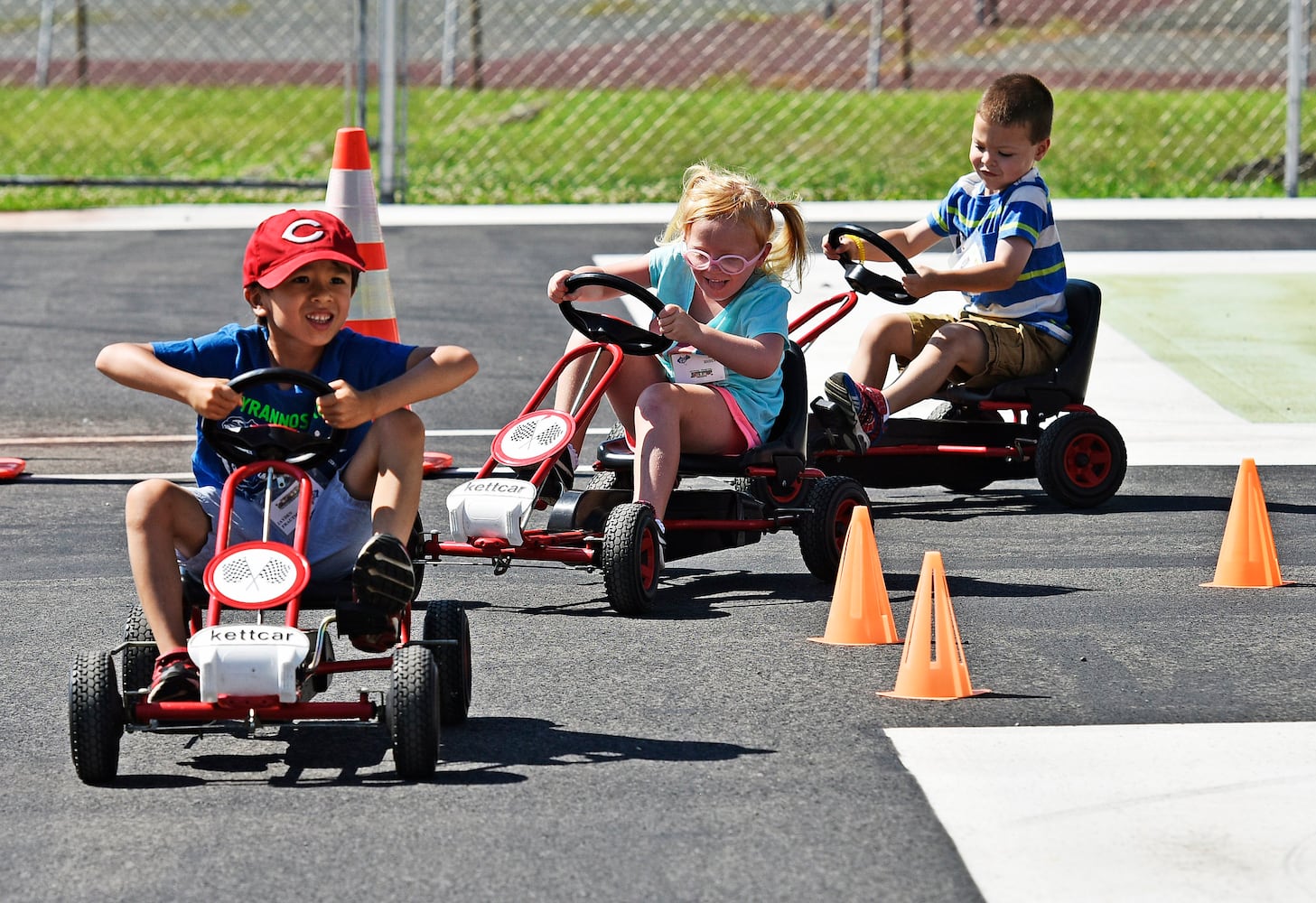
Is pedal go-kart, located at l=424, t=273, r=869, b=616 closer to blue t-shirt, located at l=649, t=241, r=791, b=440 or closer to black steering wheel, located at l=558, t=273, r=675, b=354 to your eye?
black steering wheel, located at l=558, t=273, r=675, b=354

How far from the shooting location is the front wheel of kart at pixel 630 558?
5539 mm

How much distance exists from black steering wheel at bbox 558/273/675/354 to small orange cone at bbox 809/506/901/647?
94 cm

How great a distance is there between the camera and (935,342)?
7.26 metres

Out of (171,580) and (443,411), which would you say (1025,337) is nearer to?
(443,411)

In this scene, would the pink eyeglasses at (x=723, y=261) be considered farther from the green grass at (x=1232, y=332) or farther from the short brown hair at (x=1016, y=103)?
the green grass at (x=1232, y=332)

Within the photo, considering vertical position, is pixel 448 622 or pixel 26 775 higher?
pixel 448 622

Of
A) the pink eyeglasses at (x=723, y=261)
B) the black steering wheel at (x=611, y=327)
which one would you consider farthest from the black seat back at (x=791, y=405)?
the black steering wheel at (x=611, y=327)

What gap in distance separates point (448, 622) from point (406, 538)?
22cm

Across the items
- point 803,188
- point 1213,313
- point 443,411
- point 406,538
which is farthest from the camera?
point 803,188

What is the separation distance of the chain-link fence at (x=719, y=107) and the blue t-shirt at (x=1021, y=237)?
7.68 metres

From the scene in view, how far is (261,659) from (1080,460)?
400 centimetres

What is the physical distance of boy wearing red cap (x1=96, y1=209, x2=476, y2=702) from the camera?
170 inches

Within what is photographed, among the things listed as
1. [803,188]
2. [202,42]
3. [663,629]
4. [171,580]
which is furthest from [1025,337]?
[202,42]

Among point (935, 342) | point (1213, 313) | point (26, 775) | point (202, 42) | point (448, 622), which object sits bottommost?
point (26, 775)
